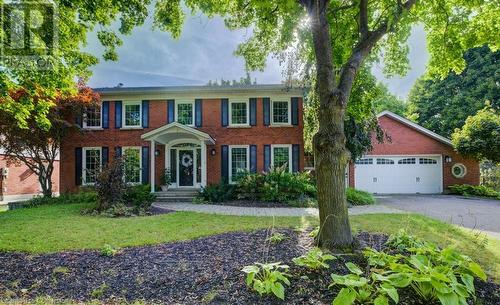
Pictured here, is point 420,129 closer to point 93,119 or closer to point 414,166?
point 414,166

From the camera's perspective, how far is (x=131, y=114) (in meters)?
15.2

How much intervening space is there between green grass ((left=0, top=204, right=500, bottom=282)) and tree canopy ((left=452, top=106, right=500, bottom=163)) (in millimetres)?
11358

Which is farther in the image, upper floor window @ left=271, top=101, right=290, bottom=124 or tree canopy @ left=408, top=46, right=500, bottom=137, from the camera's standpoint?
tree canopy @ left=408, top=46, right=500, bottom=137

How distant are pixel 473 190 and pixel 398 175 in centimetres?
385

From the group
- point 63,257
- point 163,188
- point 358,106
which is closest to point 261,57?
point 358,106

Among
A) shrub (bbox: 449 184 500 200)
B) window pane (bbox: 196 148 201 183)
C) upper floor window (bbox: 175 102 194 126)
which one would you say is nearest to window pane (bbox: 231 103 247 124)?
upper floor window (bbox: 175 102 194 126)

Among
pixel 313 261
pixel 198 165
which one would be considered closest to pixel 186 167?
pixel 198 165

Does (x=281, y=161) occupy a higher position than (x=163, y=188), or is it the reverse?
(x=281, y=161)

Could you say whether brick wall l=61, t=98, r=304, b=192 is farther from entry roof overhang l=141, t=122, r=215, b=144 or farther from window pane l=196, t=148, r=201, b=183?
entry roof overhang l=141, t=122, r=215, b=144

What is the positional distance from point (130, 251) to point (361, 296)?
3.95 m

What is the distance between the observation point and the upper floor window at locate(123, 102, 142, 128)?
1515cm

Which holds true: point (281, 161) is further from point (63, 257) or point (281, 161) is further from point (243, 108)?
point (63, 257)

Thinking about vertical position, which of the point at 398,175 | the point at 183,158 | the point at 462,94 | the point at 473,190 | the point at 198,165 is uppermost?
the point at 462,94

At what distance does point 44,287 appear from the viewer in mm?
4004
